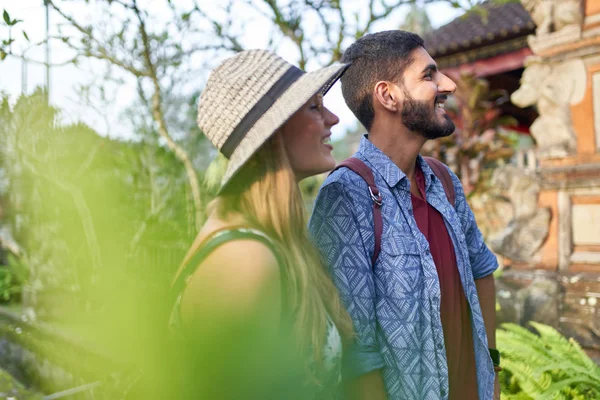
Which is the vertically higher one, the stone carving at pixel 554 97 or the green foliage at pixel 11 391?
the stone carving at pixel 554 97

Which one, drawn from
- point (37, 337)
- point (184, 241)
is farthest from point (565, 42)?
point (37, 337)

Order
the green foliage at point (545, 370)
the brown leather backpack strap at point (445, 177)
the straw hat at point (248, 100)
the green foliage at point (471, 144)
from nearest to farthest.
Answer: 1. the straw hat at point (248, 100)
2. the brown leather backpack strap at point (445, 177)
3. the green foliage at point (545, 370)
4. the green foliage at point (471, 144)

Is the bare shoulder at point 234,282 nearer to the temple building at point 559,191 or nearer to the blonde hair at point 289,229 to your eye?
the blonde hair at point 289,229

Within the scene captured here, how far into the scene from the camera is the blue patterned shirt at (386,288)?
1.71 m

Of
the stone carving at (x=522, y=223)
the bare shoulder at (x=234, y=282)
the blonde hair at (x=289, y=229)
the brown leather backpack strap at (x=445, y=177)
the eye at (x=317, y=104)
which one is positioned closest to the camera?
the bare shoulder at (x=234, y=282)

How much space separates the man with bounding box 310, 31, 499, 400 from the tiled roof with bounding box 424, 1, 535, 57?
701 centimetres

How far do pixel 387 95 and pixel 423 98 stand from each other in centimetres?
13

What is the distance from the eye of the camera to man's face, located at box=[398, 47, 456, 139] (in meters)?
1.99

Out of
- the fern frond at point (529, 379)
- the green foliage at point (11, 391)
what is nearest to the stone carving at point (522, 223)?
the fern frond at point (529, 379)

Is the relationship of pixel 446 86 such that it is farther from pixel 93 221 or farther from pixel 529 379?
pixel 529 379

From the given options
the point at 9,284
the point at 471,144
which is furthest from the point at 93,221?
the point at 9,284

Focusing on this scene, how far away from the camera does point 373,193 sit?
73.8 inches

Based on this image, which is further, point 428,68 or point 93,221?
point 93,221

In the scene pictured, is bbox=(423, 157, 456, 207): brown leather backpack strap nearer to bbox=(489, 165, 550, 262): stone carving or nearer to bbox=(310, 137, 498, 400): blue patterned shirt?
bbox=(310, 137, 498, 400): blue patterned shirt
